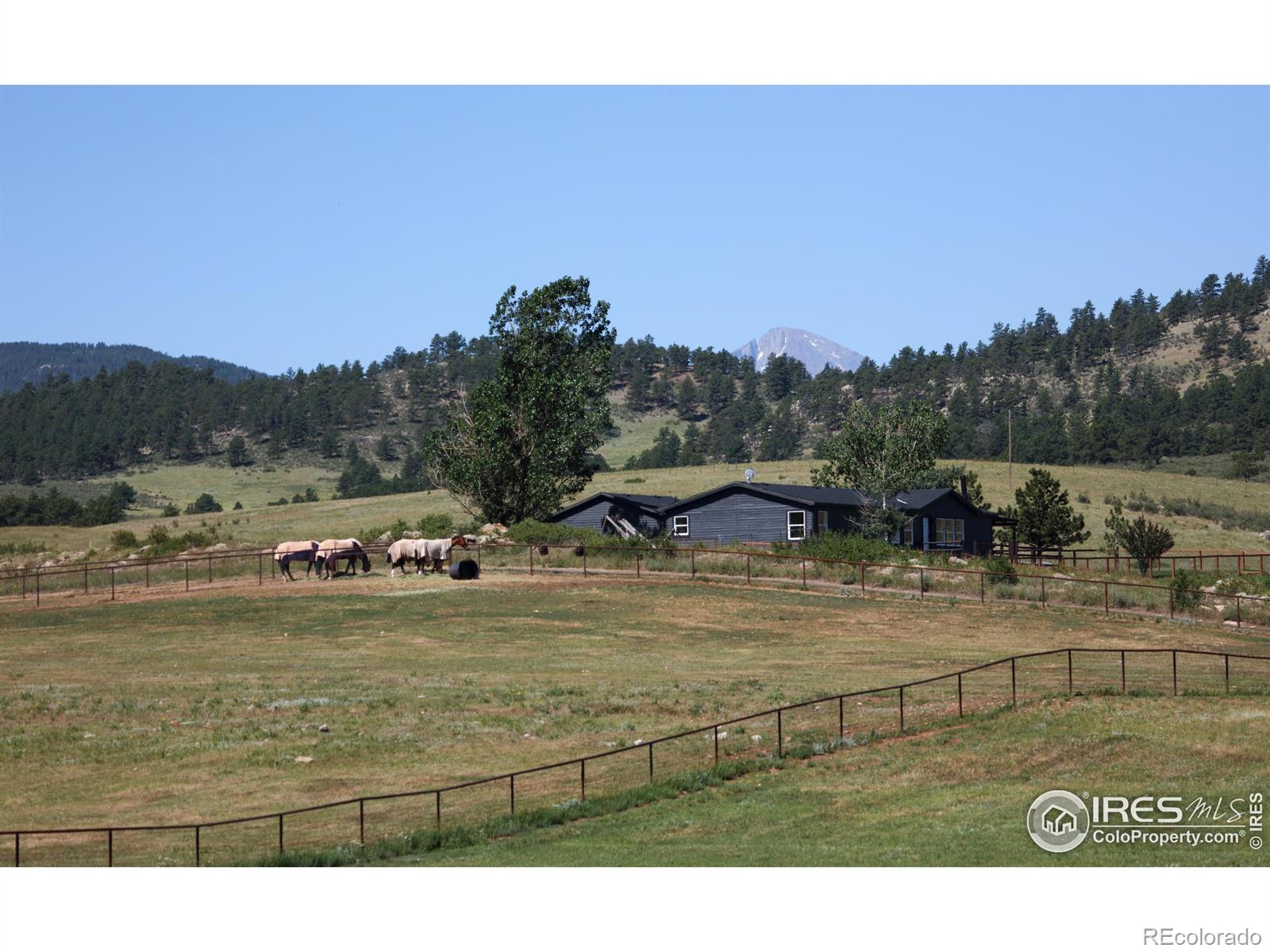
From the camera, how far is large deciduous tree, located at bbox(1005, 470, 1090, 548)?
8062 centimetres

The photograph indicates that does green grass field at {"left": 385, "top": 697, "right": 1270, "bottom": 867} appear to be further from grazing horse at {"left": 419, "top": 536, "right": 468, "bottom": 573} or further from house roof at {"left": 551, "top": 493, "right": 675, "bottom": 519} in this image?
house roof at {"left": 551, "top": 493, "right": 675, "bottom": 519}

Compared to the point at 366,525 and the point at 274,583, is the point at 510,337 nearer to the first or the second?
the point at 274,583

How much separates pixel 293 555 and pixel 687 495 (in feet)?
185

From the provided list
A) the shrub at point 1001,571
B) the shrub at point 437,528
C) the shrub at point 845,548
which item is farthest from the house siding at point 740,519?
the shrub at point 437,528

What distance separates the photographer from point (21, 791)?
28.8 meters

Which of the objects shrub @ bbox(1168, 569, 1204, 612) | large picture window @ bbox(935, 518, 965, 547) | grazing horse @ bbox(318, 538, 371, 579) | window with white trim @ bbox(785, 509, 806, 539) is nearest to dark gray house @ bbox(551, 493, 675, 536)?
window with white trim @ bbox(785, 509, 806, 539)

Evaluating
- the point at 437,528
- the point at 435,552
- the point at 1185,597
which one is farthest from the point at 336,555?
the point at 1185,597

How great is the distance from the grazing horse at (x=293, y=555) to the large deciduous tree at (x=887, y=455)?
28.4 metres

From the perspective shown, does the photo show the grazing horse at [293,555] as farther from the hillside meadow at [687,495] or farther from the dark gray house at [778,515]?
the hillside meadow at [687,495]

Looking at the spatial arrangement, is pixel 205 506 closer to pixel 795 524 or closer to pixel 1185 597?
pixel 795 524

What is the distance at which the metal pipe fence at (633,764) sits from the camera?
24406mm

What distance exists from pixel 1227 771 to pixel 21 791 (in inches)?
935

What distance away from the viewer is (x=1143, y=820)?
2458 cm

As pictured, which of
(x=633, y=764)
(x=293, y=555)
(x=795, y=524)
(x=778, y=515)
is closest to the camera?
(x=633, y=764)
